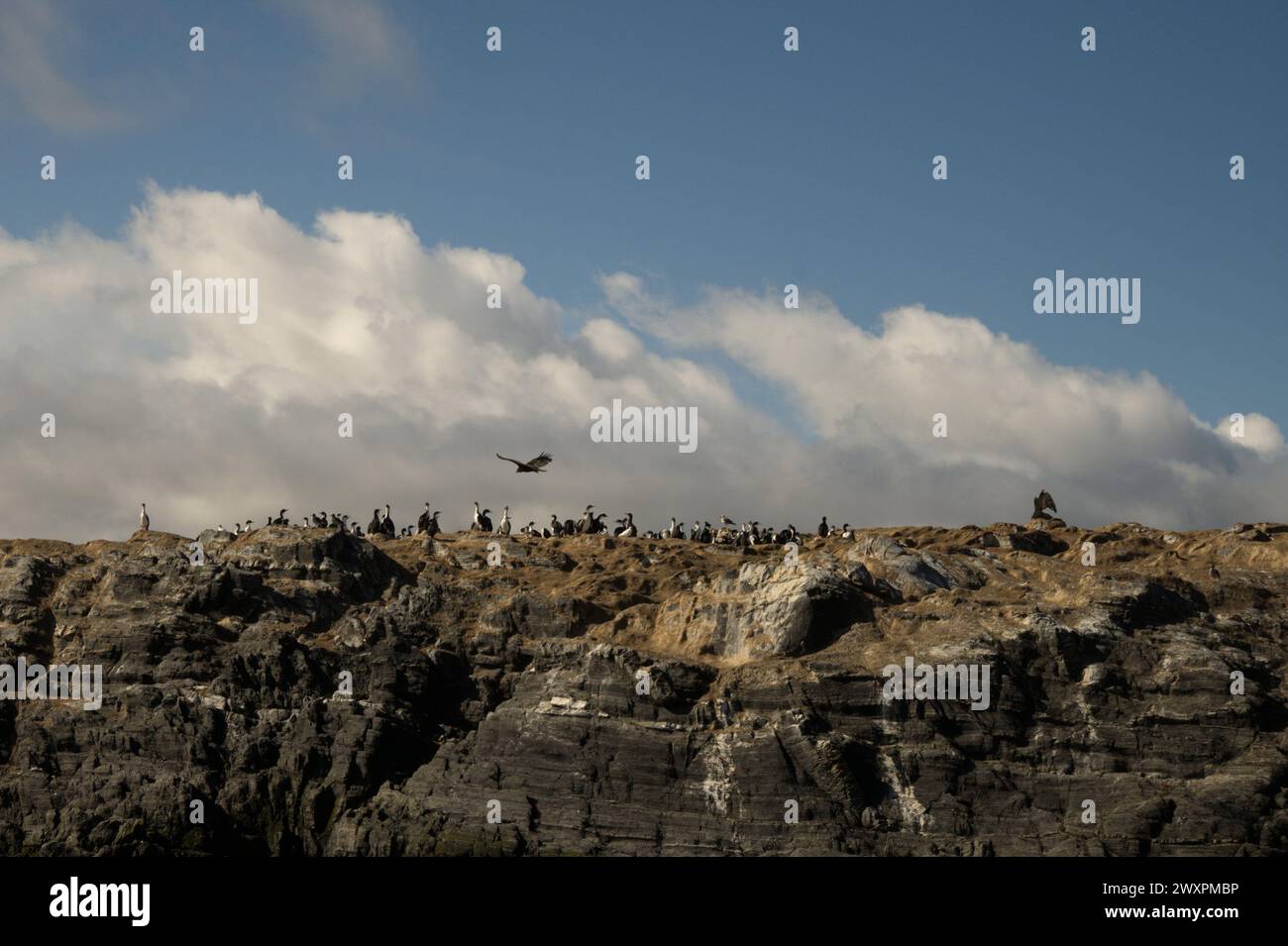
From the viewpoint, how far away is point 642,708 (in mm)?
82938

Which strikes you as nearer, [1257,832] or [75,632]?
[1257,832]

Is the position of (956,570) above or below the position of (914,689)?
above

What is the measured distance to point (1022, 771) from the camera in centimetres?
8006

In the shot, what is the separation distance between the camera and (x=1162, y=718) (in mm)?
80875

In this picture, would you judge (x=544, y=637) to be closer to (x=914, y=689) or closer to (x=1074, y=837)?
(x=914, y=689)

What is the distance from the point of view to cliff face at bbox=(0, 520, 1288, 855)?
78.8 meters

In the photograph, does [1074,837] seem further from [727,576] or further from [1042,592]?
[727,576]

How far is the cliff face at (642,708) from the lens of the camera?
78750 mm
